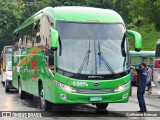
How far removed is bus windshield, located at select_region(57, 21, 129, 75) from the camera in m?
13.5

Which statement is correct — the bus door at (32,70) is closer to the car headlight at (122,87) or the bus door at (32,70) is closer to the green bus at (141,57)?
the car headlight at (122,87)

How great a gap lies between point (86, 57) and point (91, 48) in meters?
0.34

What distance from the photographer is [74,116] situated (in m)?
14.0

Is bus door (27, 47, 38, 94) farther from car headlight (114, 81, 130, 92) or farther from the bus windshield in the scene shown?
car headlight (114, 81, 130, 92)

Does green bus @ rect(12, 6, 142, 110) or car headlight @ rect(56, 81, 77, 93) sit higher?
green bus @ rect(12, 6, 142, 110)

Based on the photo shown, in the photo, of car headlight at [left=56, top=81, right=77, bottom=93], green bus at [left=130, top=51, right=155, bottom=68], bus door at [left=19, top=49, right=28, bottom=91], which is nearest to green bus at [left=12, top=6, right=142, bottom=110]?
car headlight at [left=56, top=81, right=77, bottom=93]

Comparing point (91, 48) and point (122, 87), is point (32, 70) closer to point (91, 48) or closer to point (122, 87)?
point (91, 48)

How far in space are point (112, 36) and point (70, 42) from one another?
135cm

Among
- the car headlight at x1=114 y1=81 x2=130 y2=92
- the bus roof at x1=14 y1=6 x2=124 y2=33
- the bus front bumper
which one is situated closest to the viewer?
the bus front bumper

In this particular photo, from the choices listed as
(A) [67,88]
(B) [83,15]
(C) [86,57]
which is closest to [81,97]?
(A) [67,88]

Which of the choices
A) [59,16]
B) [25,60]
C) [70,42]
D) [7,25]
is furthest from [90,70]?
[7,25]

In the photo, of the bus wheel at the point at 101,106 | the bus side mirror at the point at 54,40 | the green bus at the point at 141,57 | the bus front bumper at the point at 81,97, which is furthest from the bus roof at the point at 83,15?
the green bus at the point at 141,57

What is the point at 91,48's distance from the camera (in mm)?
13727

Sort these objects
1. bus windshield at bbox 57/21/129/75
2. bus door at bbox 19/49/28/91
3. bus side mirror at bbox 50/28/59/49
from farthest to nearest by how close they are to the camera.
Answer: bus door at bbox 19/49/28/91 → bus windshield at bbox 57/21/129/75 → bus side mirror at bbox 50/28/59/49
